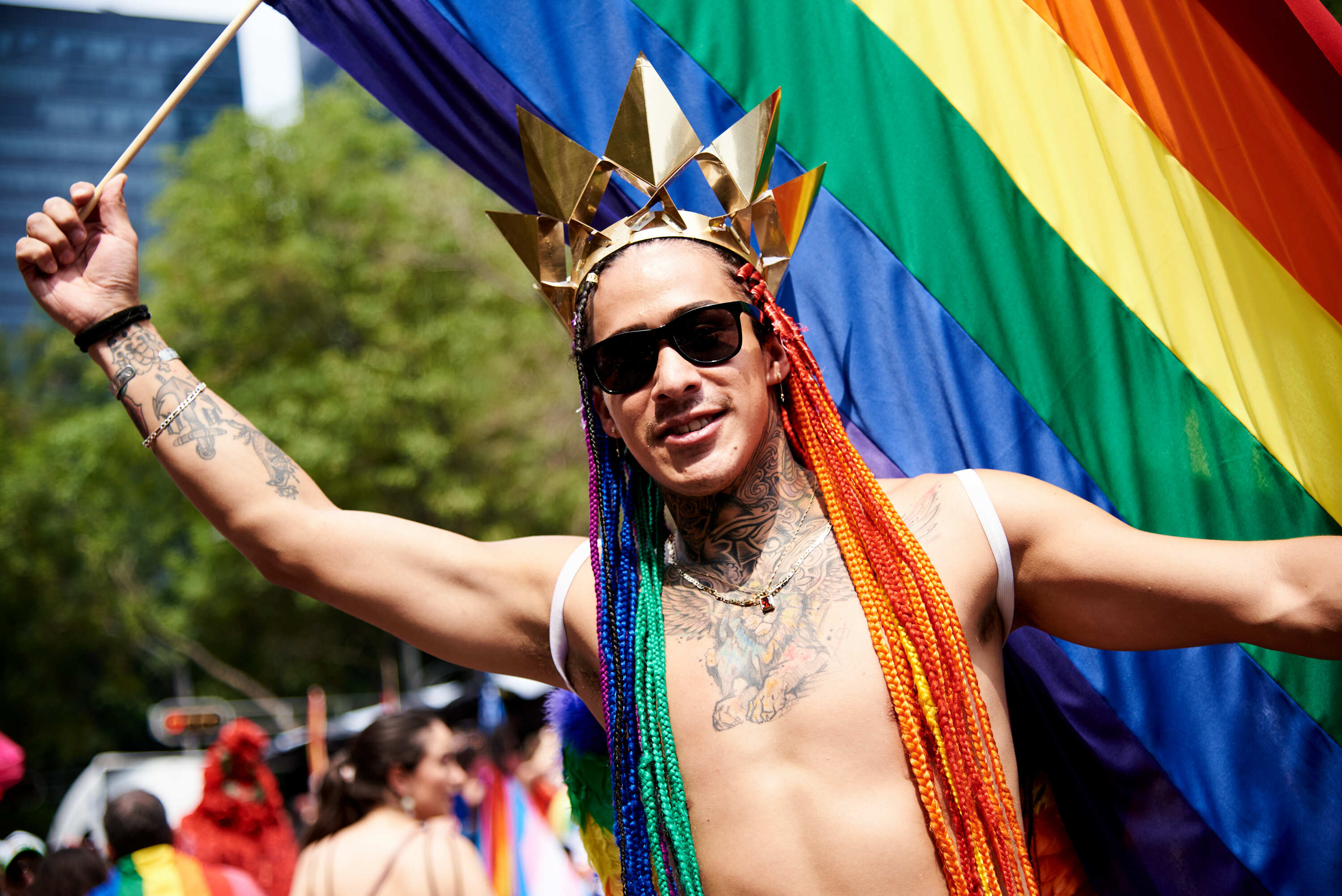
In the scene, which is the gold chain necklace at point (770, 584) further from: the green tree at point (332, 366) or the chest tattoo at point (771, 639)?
the green tree at point (332, 366)

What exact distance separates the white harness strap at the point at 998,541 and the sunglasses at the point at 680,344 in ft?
1.76

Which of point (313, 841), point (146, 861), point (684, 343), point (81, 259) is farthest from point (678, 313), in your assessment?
point (146, 861)

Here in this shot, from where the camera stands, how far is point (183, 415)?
2.31 metres

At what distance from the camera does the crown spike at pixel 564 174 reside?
2.37 meters

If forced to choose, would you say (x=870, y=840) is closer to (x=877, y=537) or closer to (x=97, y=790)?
(x=877, y=537)

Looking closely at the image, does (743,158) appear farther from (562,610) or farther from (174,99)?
(174,99)

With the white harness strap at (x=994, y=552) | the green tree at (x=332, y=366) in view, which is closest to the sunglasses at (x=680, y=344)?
the white harness strap at (x=994, y=552)

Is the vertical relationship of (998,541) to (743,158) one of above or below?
below

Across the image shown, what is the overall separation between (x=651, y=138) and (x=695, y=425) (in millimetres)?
672

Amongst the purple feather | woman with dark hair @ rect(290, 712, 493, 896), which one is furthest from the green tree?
the purple feather

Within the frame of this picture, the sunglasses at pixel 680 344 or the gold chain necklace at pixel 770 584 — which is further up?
the sunglasses at pixel 680 344

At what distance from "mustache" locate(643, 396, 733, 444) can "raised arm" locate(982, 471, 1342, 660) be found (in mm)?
529

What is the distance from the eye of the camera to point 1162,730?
2363 millimetres

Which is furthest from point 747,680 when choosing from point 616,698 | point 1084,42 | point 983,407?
point 1084,42
